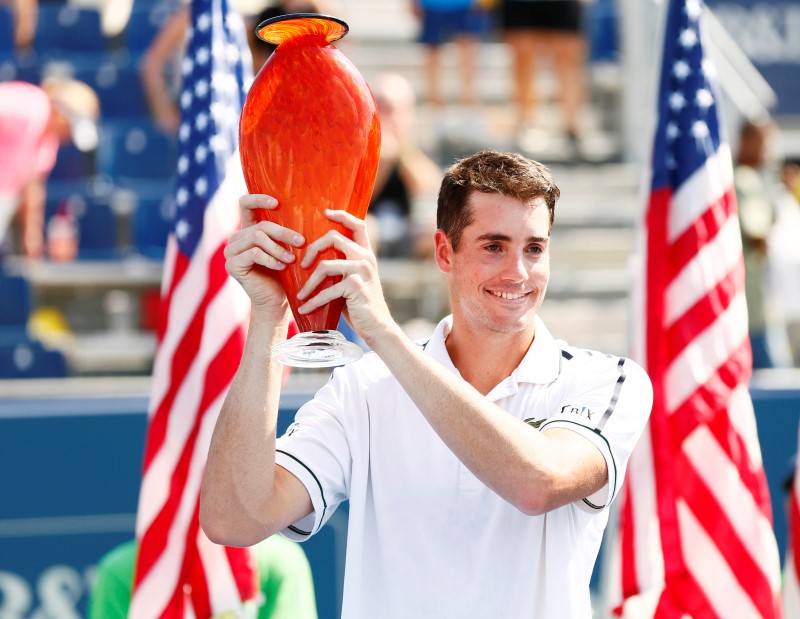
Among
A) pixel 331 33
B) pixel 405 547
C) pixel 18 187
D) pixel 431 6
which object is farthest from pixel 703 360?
pixel 431 6

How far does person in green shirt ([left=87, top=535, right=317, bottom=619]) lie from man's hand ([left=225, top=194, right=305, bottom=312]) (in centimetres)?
143

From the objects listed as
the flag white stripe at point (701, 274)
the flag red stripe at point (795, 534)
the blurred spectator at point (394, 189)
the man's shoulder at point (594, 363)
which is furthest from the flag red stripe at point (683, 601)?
the blurred spectator at point (394, 189)

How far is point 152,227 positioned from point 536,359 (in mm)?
4472

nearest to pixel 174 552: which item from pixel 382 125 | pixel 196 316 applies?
pixel 196 316

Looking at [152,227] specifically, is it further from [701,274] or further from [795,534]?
[795,534]

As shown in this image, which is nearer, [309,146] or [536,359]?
[309,146]

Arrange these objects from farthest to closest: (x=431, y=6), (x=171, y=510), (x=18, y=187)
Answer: (x=431, y=6), (x=18, y=187), (x=171, y=510)

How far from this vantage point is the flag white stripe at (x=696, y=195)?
3.57 m

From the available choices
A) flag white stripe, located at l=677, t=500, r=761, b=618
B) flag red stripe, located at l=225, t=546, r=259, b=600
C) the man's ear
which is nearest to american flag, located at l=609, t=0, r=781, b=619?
flag white stripe, located at l=677, t=500, r=761, b=618

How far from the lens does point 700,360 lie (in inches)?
137

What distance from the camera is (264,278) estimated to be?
6.57 feet

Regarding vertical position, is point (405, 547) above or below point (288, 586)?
above

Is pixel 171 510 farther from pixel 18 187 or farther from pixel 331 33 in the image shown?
pixel 18 187

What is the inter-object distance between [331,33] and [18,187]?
4.03 meters
